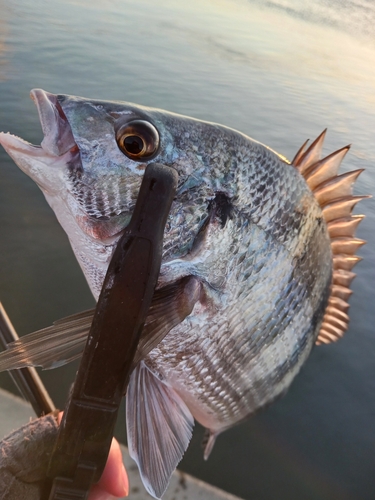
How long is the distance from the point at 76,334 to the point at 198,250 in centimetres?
33

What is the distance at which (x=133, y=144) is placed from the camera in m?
0.81

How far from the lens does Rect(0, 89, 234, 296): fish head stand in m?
0.79

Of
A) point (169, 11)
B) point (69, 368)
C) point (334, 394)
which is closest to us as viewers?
point (69, 368)

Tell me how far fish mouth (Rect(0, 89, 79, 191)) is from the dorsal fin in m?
0.66

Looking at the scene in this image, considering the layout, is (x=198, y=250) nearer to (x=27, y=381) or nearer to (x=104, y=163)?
(x=104, y=163)

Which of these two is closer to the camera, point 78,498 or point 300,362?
point 78,498

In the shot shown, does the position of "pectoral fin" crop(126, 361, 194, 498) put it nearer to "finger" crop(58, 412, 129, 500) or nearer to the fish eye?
"finger" crop(58, 412, 129, 500)

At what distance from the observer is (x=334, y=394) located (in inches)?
88.4

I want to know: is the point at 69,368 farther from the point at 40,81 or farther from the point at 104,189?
the point at 40,81

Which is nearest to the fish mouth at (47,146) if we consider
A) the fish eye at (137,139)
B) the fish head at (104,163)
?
the fish head at (104,163)

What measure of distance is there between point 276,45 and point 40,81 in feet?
21.7

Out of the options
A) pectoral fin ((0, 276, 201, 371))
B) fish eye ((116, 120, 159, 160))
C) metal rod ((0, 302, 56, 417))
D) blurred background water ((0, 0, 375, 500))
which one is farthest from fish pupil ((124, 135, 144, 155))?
blurred background water ((0, 0, 375, 500))

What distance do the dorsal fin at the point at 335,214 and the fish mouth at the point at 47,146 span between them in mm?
662

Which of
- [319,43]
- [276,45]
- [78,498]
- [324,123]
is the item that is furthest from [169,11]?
[78,498]
